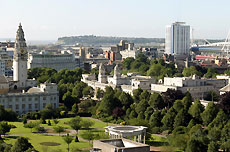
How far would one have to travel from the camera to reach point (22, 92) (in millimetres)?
73688

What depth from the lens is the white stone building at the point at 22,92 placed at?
7031 centimetres

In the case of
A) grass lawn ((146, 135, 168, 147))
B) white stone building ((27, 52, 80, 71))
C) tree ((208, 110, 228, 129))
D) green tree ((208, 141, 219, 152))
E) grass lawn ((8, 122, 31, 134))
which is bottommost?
grass lawn ((8, 122, 31, 134))

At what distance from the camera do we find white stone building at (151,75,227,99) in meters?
73.1

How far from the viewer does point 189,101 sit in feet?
202

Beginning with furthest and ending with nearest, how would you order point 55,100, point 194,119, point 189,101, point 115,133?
point 55,100
point 189,101
point 194,119
point 115,133

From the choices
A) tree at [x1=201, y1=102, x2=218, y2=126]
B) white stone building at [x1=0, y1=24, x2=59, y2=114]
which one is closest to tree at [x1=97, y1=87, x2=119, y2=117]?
white stone building at [x1=0, y1=24, x2=59, y2=114]

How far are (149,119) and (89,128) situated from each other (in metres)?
6.89

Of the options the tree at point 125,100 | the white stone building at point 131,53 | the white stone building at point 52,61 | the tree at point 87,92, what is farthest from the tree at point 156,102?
the white stone building at point 131,53

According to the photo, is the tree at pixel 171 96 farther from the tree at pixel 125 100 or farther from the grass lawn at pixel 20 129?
the grass lawn at pixel 20 129

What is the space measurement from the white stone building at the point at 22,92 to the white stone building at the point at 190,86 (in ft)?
49.9

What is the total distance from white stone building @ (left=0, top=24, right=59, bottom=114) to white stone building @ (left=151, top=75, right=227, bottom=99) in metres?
15.2

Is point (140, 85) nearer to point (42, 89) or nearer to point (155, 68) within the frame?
point (42, 89)

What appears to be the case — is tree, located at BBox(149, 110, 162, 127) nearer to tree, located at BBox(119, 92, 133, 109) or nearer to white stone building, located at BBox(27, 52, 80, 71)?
tree, located at BBox(119, 92, 133, 109)

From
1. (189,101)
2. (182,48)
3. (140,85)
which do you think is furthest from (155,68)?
(182,48)
